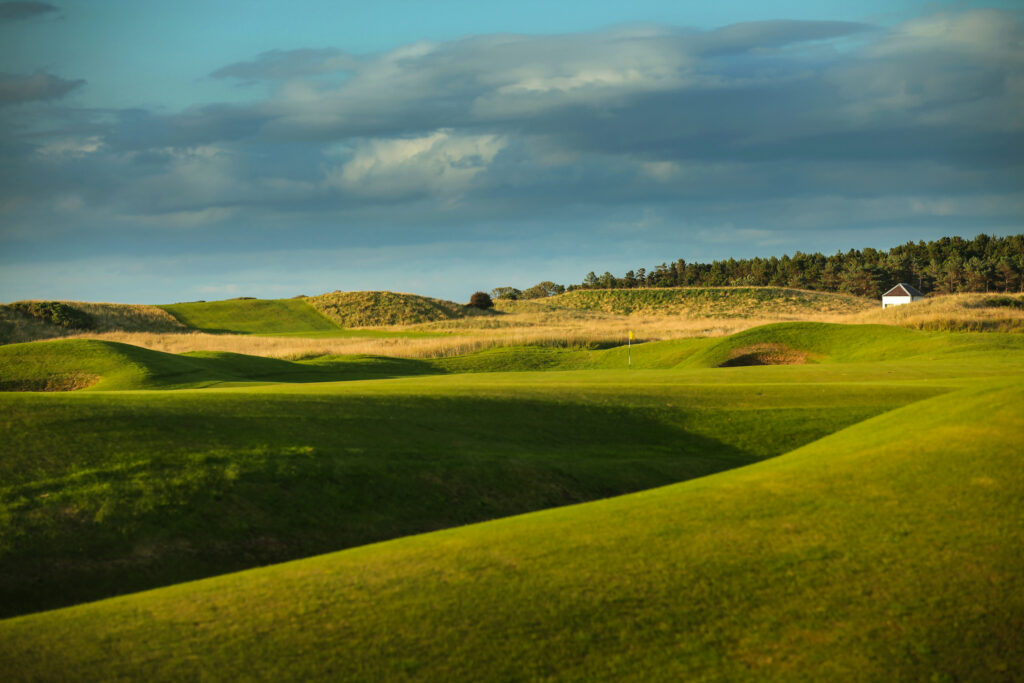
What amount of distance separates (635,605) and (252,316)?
107m

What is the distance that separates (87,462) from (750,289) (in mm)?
136878

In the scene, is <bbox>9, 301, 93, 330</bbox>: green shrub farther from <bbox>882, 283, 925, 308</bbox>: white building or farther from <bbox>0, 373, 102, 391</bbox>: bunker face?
<bbox>882, 283, 925, 308</bbox>: white building

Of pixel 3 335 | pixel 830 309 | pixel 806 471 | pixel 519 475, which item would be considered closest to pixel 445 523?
pixel 519 475

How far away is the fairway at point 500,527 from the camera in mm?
8000

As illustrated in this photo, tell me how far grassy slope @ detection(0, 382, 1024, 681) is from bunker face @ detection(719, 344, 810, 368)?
128 feet

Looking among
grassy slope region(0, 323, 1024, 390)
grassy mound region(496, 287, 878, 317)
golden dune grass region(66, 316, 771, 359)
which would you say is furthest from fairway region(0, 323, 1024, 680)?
grassy mound region(496, 287, 878, 317)

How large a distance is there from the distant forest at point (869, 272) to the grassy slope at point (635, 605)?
476 feet

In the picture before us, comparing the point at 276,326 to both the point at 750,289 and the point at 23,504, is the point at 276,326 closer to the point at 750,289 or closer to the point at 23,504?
the point at 750,289

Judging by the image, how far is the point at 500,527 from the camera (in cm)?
1190

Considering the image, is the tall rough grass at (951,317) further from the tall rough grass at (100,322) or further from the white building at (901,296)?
the tall rough grass at (100,322)

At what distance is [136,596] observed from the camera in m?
10.1

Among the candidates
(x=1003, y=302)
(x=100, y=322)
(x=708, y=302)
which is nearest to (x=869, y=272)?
(x=708, y=302)

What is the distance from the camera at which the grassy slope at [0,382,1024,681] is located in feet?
25.2

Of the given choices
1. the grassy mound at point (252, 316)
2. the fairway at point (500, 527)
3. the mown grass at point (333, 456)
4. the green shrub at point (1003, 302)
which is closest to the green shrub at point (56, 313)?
the grassy mound at point (252, 316)
